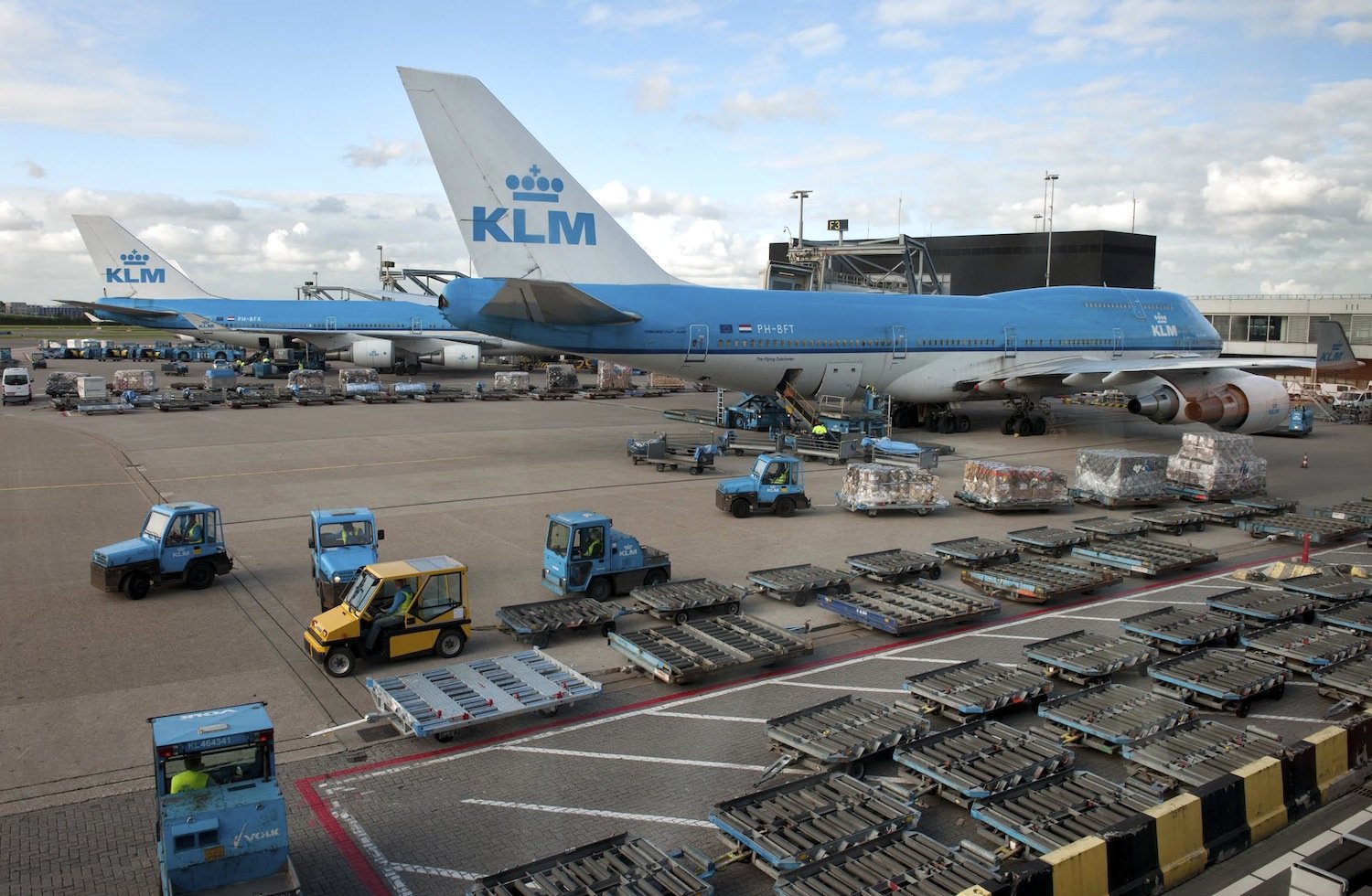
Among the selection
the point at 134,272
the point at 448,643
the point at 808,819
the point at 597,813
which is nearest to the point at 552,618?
the point at 448,643

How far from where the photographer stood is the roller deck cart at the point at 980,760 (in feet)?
34.5

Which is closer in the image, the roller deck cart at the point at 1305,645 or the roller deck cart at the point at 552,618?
the roller deck cart at the point at 1305,645

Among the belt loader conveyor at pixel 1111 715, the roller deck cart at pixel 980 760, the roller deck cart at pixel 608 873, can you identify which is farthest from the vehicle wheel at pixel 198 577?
the belt loader conveyor at pixel 1111 715

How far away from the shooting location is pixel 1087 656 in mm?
14328

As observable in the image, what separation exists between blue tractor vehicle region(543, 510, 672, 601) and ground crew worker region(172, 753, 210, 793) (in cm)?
908

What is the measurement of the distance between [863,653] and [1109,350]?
32.4 metres

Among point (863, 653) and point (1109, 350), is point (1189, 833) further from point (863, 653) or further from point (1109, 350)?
point (1109, 350)

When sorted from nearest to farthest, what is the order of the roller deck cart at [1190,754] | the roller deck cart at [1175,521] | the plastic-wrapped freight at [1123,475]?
the roller deck cart at [1190,754], the roller deck cart at [1175,521], the plastic-wrapped freight at [1123,475]

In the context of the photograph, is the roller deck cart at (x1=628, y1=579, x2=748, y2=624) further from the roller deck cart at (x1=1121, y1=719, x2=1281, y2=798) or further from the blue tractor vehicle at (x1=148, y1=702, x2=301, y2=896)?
the blue tractor vehicle at (x1=148, y1=702, x2=301, y2=896)

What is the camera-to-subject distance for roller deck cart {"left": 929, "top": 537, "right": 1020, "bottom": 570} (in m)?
19.8

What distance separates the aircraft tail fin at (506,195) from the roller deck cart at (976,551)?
1501 centimetres

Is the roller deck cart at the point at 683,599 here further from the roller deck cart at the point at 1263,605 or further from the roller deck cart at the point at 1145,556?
the roller deck cart at the point at 1263,605

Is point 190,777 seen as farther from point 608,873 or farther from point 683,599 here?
point 683,599

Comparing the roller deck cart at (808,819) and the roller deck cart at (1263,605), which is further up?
the roller deck cart at (1263,605)
